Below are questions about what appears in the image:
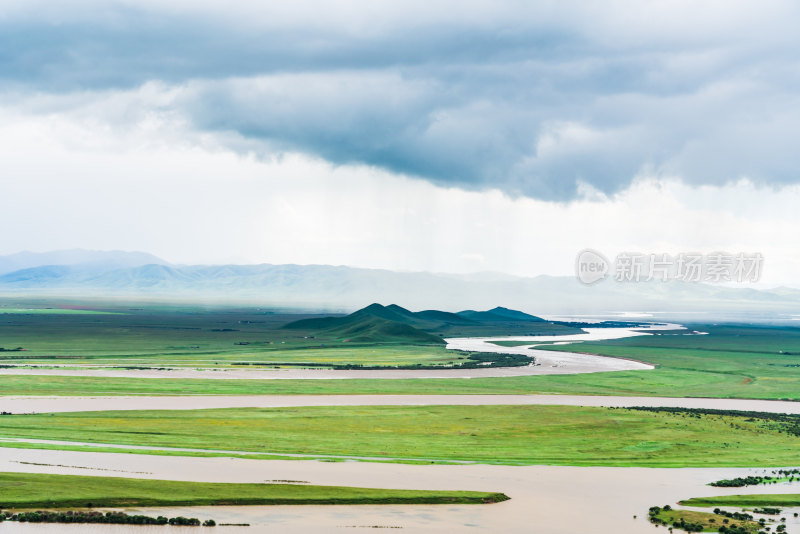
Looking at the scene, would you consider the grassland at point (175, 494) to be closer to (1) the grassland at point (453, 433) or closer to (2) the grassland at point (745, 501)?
(2) the grassland at point (745, 501)

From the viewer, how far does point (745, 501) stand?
5209 centimetres

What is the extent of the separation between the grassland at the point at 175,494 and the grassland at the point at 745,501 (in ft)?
40.0

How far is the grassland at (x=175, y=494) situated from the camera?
1889 inches

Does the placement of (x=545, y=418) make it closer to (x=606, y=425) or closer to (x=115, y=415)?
(x=606, y=425)

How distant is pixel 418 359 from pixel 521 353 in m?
29.9

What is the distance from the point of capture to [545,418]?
8669cm

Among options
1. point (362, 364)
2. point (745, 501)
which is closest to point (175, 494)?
point (745, 501)

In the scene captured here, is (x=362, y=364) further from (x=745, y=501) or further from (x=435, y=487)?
(x=745, y=501)

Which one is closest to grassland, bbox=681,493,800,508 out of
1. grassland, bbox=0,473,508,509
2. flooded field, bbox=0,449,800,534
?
flooded field, bbox=0,449,800,534

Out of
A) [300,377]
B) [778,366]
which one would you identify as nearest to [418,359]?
[300,377]

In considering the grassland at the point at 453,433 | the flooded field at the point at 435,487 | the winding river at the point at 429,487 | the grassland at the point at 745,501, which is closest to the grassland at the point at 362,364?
the grassland at the point at 453,433

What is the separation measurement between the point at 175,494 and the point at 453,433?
32932 millimetres

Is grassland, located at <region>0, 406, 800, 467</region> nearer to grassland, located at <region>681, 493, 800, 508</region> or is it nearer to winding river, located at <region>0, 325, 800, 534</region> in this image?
winding river, located at <region>0, 325, 800, 534</region>

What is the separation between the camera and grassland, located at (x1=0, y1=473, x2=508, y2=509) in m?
48.0
